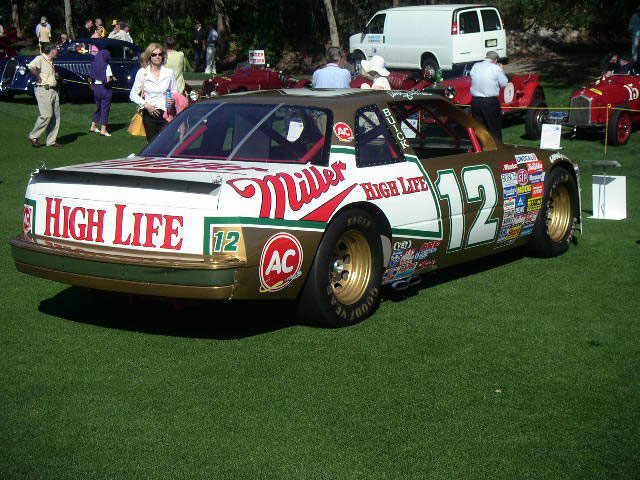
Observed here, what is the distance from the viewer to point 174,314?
691cm

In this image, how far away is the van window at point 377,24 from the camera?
94.0 feet

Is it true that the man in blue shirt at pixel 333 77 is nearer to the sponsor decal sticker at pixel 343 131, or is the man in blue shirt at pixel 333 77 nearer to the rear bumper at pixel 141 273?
the sponsor decal sticker at pixel 343 131

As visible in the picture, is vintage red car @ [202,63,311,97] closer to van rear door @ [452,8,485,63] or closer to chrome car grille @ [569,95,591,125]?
van rear door @ [452,8,485,63]

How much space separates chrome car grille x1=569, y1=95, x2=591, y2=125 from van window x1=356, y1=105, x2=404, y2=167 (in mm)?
10835

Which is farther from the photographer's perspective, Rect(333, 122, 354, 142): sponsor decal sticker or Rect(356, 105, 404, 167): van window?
Rect(356, 105, 404, 167): van window

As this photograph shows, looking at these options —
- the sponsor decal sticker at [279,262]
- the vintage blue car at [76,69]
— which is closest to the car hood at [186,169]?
the sponsor decal sticker at [279,262]

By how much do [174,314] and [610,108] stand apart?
11707 millimetres

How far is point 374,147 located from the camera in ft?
22.5

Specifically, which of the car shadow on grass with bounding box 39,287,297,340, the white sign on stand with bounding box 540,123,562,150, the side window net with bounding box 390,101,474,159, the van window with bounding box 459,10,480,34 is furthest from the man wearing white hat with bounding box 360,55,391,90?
the van window with bounding box 459,10,480,34

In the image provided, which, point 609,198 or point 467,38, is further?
point 467,38

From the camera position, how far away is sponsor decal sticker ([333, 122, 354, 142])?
21.7 ft

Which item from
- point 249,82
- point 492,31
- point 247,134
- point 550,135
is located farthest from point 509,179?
point 492,31

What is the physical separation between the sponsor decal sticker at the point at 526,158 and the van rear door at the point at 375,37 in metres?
20.7

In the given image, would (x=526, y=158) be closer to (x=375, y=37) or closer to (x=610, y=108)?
(x=610, y=108)
